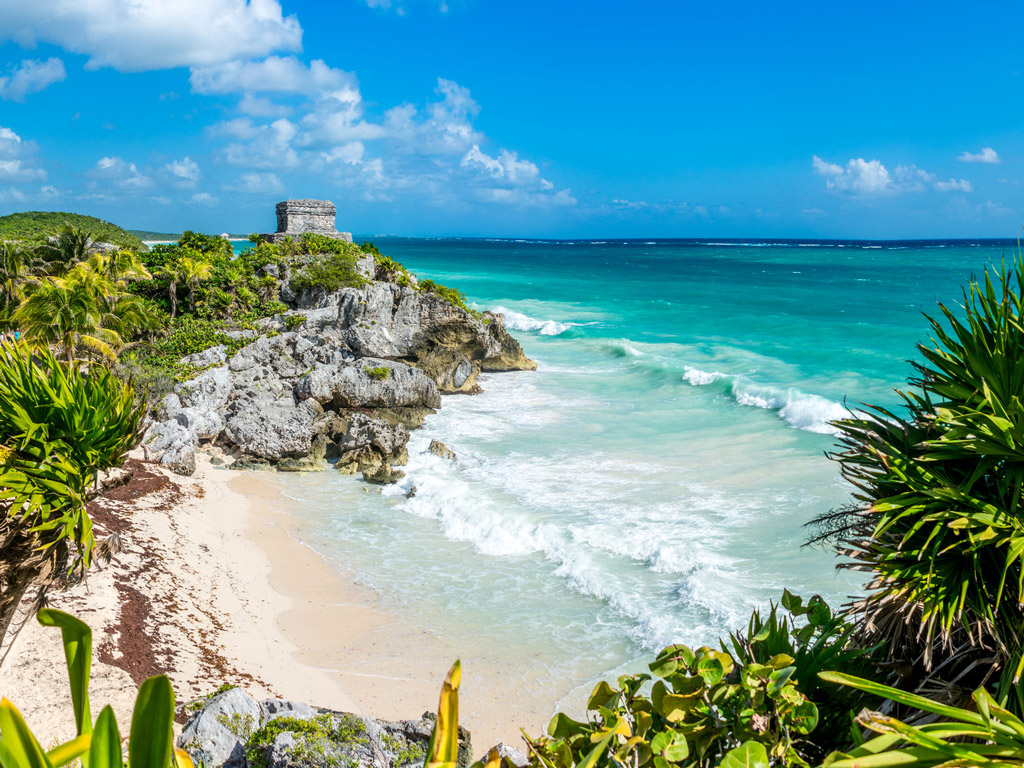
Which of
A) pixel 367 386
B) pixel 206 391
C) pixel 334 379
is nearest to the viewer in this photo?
pixel 206 391

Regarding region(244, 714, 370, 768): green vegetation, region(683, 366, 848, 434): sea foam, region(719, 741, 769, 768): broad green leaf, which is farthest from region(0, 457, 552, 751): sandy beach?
region(683, 366, 848, 434): sea foam

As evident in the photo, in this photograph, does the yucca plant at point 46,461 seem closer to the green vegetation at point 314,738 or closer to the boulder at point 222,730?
the boulder at point 222,730

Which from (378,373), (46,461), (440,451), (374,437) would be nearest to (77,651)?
(46,461)

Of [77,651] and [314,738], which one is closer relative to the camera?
[77,651]

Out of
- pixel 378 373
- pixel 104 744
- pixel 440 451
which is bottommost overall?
pixel 440 451

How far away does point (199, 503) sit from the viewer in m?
12.4

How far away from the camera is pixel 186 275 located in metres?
22.4

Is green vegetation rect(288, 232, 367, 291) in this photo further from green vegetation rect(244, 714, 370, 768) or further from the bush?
green vegetation rect(244, 714, 370, 768)

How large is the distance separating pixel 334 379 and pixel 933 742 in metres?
17.8

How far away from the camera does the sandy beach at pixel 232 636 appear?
22.5ft

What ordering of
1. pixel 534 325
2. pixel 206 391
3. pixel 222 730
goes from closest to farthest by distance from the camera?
pixel 222 730 → pixel 206 391 → pixel 534 325

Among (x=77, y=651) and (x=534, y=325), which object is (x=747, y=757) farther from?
(x=534, y=325)

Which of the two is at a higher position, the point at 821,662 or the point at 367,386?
the point at 821,662

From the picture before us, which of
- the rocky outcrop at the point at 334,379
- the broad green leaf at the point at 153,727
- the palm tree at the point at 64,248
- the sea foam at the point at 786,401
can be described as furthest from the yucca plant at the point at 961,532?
the palm tree at the point at 64,248
